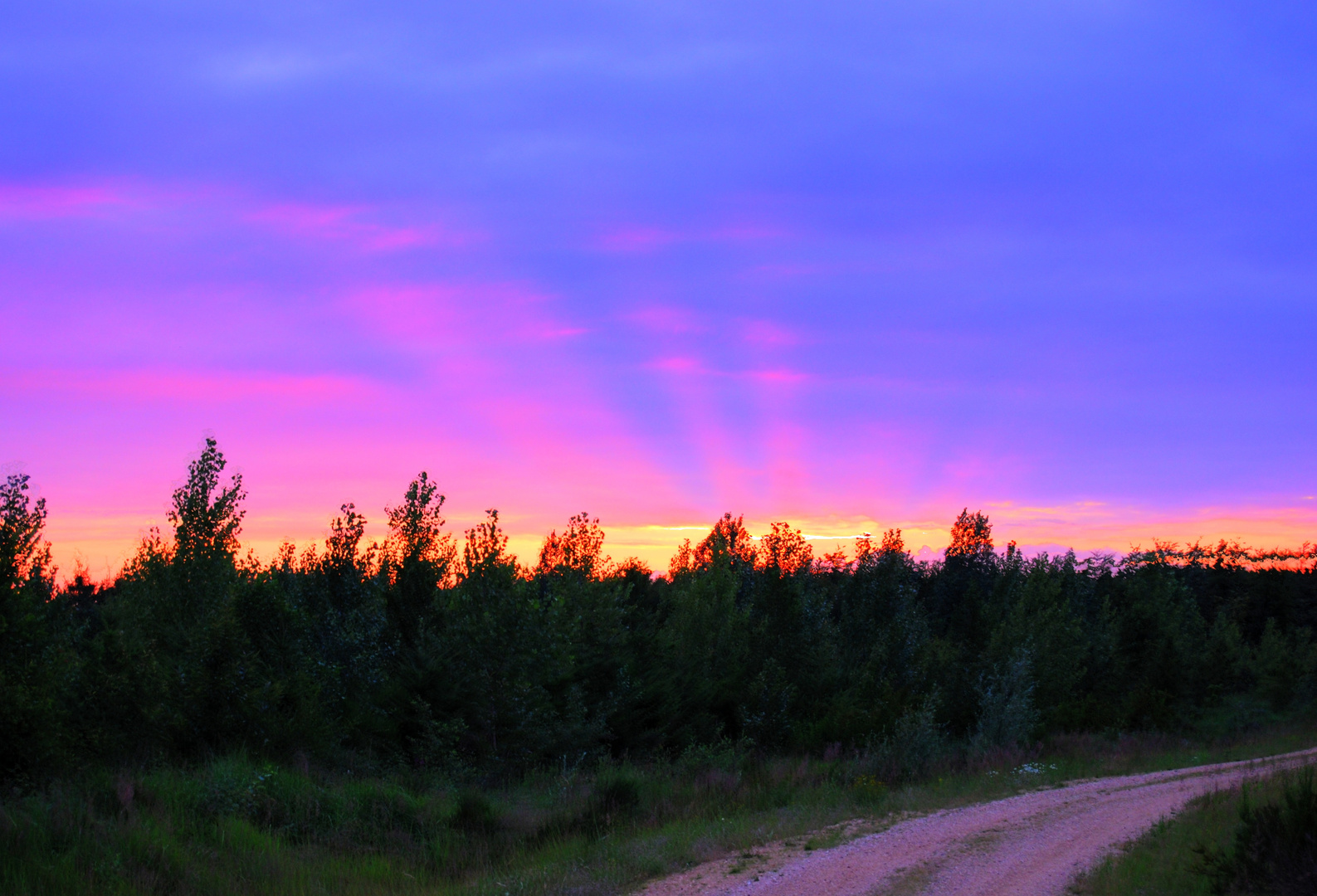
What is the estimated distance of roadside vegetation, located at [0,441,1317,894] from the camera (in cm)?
1566

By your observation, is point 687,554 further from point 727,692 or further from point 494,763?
point 494,763

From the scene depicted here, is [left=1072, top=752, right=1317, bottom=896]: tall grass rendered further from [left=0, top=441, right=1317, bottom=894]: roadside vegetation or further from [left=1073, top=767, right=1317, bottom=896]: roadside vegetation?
[left=0, top=441, right=1317, bottom=894]: roadside vegetation

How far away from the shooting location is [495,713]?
1150 inches

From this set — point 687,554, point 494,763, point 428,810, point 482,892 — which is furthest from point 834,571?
point 482,892

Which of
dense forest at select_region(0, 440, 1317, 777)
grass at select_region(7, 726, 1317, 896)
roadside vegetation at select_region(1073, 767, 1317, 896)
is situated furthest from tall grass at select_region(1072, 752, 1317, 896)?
dense forest at select_region(0, 440, 1317, 777)

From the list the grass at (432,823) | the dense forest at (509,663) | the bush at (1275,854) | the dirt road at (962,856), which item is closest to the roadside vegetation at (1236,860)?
the bush at (1275,854)

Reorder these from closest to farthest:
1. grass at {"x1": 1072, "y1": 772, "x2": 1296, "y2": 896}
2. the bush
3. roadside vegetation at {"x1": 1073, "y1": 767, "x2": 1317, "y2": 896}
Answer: the bush < roadside vegetation at {"x1": 1073, "y1": 767, "x2": 1317, "y2": 896} < grass at {"x1": 1072, "y1": 772, "x2": 1296, "y2": 896}

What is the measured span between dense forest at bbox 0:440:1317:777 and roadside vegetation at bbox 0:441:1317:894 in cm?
12

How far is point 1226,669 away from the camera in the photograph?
56.4 m

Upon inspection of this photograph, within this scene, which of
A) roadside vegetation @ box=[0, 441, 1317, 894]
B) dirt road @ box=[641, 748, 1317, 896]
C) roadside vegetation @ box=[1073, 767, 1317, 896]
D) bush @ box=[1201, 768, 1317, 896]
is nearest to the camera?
bush @ box=[1201, 768, 1317, 896]

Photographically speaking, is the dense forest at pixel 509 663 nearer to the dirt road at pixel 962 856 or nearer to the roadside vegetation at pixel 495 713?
the roadside vegetation at pixel 495 713

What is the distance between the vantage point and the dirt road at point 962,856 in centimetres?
1124

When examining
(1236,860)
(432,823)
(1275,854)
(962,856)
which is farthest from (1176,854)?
(432,823)

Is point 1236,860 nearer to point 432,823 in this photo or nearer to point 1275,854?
point 1275,854
